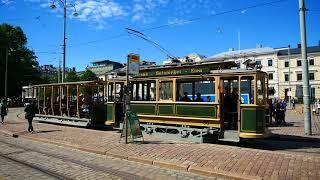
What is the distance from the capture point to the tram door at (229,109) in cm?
1300

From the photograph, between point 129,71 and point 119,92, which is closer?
point 129,71

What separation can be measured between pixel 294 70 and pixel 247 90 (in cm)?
6594

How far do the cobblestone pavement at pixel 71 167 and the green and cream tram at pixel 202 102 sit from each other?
13.9 ft

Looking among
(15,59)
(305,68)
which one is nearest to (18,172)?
(305,68)

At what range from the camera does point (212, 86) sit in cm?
1405

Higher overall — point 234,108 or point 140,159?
point 234,108

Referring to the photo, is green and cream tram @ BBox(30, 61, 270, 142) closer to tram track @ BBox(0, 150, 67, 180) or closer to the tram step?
the tram step

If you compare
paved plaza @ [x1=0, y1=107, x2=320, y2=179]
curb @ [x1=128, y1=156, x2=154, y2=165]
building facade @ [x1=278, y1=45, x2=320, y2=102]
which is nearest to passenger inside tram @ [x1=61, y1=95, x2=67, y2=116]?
paved plaza @ [x1=0, y1=107, x2=320, y2=179]

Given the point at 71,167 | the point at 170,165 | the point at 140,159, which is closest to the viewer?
the point at 170,165

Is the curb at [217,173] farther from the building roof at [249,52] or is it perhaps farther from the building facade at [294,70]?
the building roof at [249,52]

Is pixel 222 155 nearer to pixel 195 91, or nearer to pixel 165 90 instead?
pixel 195 91

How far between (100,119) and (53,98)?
5.54 m

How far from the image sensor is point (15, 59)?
61.1m

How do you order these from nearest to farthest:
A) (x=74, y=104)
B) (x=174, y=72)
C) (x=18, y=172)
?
(x=18, y=172) < (x=174, y=72) < (x=74, y=104)
